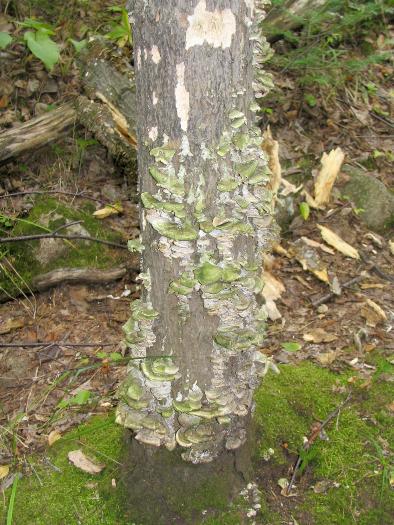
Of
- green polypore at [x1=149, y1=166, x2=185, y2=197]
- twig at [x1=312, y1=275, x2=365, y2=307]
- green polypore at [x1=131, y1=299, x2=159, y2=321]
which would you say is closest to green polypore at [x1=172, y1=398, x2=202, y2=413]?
green polypore at [x1=131, y1=299, x2=159, y2=321]

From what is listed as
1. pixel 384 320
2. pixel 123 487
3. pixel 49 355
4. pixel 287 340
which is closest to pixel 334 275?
pixel 384 320

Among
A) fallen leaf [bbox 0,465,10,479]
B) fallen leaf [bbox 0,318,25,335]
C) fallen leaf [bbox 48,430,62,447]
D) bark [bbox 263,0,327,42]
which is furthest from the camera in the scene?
bark [bbox 263,0,327,42]

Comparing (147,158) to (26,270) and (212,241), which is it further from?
(26,270)

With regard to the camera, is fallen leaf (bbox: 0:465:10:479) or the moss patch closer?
the moss patch

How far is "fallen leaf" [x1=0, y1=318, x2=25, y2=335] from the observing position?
3.77m

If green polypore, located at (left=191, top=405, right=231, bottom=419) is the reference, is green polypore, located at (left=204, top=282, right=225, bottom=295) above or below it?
above

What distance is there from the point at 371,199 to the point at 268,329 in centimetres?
208

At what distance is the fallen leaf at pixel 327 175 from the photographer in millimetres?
5074

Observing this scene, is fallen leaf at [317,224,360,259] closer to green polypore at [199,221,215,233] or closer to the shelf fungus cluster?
the shelf fungus cluster

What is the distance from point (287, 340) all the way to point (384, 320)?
30.3 inches

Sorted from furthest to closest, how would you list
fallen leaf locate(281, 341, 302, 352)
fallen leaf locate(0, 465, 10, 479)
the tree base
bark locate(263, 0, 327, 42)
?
bark locate(263, 0, 327, 42) → fallen leaf locate(281, 341, 302, 352) → fallen leaf locate(0, 465, 10, 479) → the tree base

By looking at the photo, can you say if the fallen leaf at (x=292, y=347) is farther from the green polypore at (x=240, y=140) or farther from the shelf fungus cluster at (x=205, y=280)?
the green polypore at (x=240, y=140)

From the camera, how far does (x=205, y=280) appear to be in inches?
73.7

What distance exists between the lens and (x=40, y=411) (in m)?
3.11
